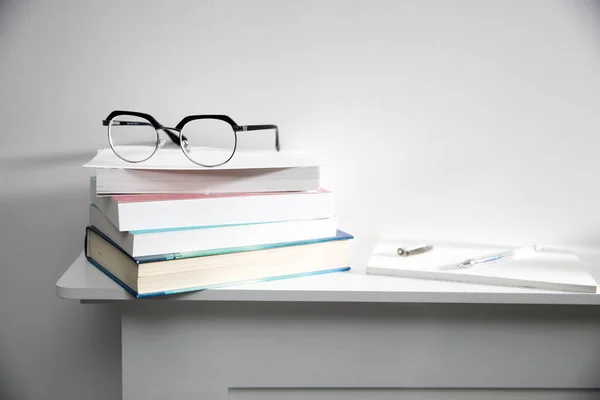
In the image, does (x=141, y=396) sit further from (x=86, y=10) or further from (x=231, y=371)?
(x=86, y=10)

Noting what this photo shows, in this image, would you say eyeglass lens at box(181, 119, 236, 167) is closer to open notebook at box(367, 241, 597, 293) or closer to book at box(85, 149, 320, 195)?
book at box(85, 149, 320, 195)

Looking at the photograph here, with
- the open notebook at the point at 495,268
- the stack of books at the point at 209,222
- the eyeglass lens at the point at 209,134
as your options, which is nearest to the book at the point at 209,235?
the stack of books at the point at 209,222

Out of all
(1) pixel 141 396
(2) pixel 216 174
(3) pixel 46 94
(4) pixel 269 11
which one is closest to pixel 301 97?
(4) pixel 269 11

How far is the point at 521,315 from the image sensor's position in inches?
36.0

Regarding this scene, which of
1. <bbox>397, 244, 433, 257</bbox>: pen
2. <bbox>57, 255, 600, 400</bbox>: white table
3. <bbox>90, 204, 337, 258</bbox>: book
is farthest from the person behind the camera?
<bbox>397, 244, 433, 257</bbox>: pen

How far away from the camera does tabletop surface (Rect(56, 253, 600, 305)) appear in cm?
81

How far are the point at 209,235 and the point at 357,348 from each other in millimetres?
279

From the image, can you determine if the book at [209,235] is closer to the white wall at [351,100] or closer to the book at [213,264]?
the book at [213,264]

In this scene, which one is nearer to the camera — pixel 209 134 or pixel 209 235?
pixel 209 235

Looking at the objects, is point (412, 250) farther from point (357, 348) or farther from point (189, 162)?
point (189, 162)

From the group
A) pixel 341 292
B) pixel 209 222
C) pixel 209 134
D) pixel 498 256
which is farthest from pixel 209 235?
pixel 498 256

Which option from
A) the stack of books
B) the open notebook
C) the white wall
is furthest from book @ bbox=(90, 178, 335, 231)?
the white wall

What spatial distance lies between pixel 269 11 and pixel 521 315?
2.10ft

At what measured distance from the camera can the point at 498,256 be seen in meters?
0.98
